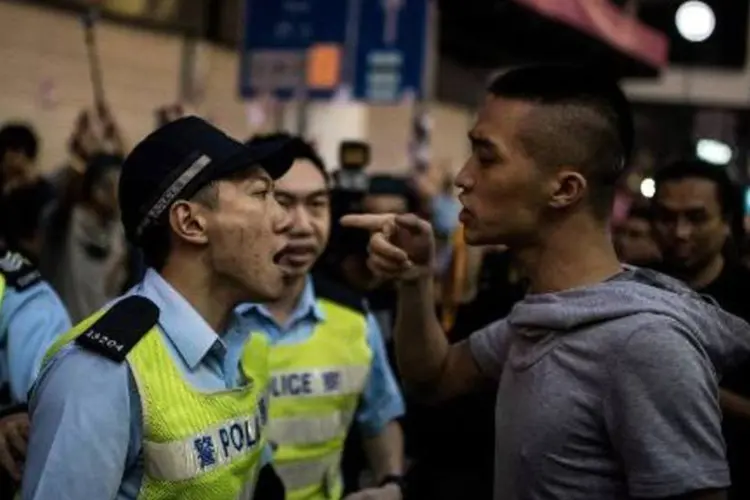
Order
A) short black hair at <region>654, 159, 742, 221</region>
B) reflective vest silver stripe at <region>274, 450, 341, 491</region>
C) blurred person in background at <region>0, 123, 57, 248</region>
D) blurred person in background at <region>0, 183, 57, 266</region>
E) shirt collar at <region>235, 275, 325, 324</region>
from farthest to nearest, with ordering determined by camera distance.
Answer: blurred person in background at <region>0, 123, 57, 248</region> < blurred person in background at <region>0, 183, 57, 266</region> < short black hair at <region>654, 159, 742, 221</region> < shirt collar at <region>235, 275, 325, 324</region> < reflective vest silver stripe at <region>274, 450, 341, 491</region>

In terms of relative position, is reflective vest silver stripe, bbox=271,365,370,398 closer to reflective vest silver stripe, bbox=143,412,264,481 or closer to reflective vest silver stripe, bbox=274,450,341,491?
reflective vest silver stripe, bbox=274,450,341,491

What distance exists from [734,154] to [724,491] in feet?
73.5

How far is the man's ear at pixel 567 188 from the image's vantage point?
8.30ft

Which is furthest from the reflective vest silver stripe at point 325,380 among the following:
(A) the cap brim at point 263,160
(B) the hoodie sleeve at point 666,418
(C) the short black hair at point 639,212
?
(C) the short black hair at point 639,212

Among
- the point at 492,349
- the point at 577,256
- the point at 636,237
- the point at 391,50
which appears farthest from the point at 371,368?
the point at 391,50

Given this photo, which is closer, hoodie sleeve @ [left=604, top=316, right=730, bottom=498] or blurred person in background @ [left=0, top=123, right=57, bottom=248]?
hoodie sleeve @ [left=604, top=316, right=730, bottom=498]

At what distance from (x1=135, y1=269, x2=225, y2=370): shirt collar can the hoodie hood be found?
0.63 m

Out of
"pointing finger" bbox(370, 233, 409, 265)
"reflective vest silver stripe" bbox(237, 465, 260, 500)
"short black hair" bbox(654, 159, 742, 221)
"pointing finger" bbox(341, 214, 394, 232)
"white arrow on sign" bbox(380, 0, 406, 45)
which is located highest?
"white arrow on sign" bbox(380, 0, 406, 45)

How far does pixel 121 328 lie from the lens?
2504mm

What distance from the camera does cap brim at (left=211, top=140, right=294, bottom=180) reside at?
2781 millimetres

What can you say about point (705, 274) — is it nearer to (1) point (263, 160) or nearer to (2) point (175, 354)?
(1) point (263, 160)

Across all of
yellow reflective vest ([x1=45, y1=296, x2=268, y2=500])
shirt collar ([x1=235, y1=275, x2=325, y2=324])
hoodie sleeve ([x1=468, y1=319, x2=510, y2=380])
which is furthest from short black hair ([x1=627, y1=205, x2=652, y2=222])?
yellow reflective vest ([x1=45, y1=296, x2=268, y2=500])

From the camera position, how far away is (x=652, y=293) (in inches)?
95.0

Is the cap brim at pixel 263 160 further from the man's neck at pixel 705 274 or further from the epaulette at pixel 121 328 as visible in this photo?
the man's neck at pixel 705 274
